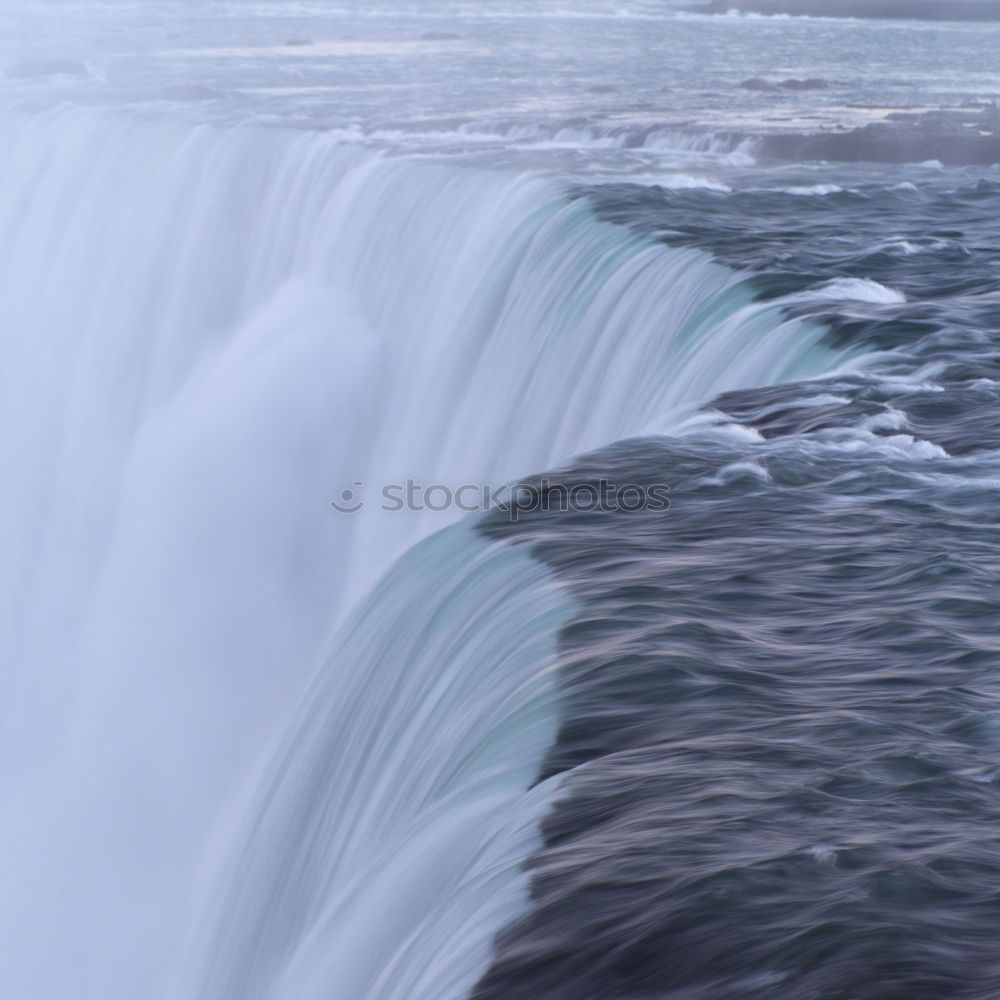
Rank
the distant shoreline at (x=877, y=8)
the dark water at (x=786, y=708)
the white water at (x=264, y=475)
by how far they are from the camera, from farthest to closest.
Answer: the distant shoreline at (x=877, y=8) → the white water at (x=264, y=475) → the dark water at (x=786, y=708)

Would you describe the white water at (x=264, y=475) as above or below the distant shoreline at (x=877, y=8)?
below

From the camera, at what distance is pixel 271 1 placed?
56.8 m

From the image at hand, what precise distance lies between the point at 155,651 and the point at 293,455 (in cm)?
252

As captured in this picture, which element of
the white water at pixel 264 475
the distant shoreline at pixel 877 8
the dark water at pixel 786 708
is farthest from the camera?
the distant shoreline at pixel 877 8

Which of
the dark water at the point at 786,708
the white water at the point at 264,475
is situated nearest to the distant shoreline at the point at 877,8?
the white water at the point at 264,475

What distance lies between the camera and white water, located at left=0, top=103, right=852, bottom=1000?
19.8ft

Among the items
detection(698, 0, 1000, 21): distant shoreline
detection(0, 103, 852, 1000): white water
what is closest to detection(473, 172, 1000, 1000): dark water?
detection(0, 103, 852, 1000): white water

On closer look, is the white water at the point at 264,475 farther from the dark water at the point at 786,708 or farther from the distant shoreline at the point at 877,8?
the distant shoreline at the point at 877,8

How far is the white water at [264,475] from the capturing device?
604 centimetres

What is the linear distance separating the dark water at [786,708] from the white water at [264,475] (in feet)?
1.22

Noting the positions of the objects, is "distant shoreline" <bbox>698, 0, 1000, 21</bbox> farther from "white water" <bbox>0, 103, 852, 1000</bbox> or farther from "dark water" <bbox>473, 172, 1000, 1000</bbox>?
"dark water" <bbox>473, 172, 1000, 1000</bbox>

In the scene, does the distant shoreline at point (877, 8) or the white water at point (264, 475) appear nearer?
the white water at point (264, 475)

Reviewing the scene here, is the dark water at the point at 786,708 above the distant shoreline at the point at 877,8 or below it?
below

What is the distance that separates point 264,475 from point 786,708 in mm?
10080
